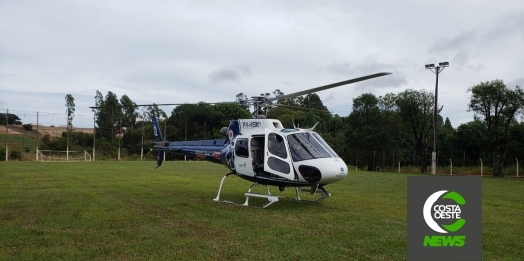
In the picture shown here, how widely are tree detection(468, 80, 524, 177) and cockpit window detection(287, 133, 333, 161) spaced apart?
26.0 meters

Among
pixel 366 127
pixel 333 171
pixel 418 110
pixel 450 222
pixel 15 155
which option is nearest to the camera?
pixel 450 222

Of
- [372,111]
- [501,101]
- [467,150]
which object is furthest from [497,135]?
[372,111]

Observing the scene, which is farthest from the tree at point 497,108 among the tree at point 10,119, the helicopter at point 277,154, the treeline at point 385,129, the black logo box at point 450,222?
the tree at point 10,119

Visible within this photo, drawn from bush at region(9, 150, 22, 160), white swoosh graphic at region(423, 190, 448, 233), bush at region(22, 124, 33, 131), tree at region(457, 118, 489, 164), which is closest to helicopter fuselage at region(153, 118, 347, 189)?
white swoosh graphic at region(423, 190, 448, 233)

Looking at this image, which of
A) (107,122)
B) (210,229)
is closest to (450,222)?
(210,229)

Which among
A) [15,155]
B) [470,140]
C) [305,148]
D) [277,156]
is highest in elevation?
[470,140]

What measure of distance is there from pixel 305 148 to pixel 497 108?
88.9ft

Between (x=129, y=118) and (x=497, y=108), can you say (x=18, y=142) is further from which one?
(x=497, y=108)

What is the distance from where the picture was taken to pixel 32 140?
164ft

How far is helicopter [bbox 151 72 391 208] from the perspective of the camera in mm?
10367

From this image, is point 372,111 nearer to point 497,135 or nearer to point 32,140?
point 497,135

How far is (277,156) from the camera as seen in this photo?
10.9 m

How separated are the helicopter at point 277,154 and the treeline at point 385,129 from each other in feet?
2.86

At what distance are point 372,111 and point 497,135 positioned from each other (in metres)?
15.0
